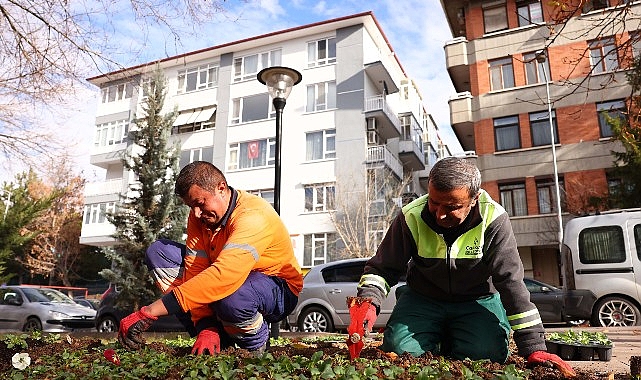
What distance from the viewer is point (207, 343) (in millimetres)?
3516

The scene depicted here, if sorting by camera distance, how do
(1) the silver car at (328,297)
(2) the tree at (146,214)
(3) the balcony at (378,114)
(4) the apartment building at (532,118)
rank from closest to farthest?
(1) the silver car at (328,297) < (2) the tree at (146,214) < (4) the apartment building at (532,118) < (3) the balcony at (378,114)

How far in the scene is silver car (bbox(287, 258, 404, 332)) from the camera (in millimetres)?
10492

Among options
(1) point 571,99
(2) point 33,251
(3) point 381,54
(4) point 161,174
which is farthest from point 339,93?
(2) point 33,251

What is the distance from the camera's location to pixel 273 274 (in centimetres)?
384

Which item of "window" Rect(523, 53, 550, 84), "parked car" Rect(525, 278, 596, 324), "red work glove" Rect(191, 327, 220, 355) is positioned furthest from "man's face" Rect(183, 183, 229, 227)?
"window" Rect(523, 53, 550, 84)

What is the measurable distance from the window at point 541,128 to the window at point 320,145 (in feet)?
Answer: 33.4

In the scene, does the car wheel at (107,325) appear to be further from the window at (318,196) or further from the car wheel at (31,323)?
the window at (318,196)

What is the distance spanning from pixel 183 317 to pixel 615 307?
9058 mm

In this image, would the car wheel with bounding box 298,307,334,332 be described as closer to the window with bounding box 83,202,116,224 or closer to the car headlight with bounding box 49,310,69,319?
the car headlight with bounding box 49,310,69,319

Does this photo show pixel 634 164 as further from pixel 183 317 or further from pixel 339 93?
pixel 183 317

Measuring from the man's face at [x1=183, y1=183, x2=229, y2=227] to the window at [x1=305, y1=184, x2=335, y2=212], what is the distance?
22684 mm

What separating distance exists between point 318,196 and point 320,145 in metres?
2.99

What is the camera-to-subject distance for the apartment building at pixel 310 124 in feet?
87.9

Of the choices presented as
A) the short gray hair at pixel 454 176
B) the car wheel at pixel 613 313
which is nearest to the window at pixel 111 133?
Result: the car wheel at pixel 613 313
